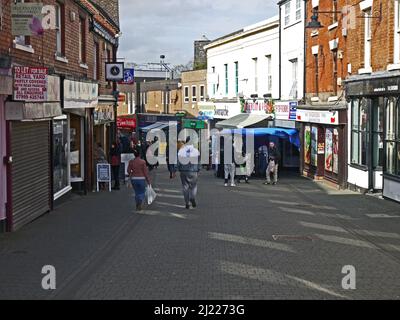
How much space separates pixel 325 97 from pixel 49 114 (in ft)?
48.1

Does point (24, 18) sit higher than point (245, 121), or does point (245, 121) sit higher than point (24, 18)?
point (24, 18)

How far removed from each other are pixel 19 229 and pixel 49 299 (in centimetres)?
620

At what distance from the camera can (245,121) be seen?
117 ft

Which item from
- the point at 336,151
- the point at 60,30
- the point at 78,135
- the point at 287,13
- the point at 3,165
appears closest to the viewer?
the point at 3,165

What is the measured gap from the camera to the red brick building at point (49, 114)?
13.3 m

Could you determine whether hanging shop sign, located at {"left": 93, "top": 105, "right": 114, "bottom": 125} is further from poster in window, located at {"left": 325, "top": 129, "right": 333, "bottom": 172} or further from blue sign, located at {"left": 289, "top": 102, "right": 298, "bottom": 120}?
poster in window, located at {"left": 325, "top": 129, "right": 333, "bottom": 172}

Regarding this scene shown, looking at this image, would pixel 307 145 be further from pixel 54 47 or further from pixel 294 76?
pixel 54 47

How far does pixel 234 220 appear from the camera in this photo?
51.6 ft

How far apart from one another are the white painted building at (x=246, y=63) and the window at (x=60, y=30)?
17.2m

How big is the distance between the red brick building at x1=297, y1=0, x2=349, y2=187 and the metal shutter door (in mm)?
10574

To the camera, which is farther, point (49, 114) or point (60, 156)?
point (60, 156)

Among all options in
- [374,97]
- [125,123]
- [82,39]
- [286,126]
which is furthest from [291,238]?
[125,123]

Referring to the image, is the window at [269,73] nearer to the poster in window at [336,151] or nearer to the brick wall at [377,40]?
the poster in window at [336,151]

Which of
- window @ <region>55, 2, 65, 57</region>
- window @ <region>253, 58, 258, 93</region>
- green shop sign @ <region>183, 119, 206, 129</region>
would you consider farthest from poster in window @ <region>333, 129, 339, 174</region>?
green shop sign @ <region>183, 119, 206, 129</region>
